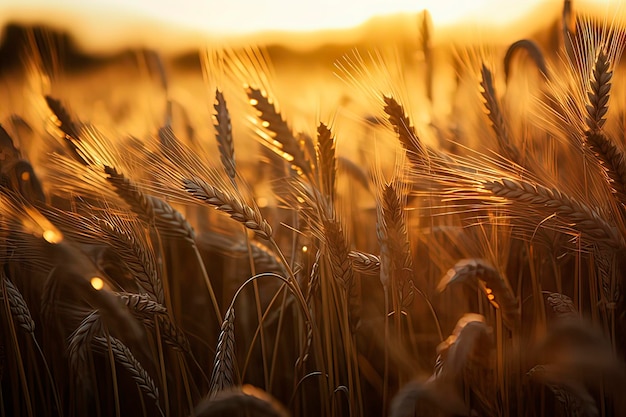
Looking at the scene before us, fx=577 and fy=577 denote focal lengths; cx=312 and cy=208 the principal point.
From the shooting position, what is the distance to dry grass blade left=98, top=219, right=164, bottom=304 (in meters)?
0.89

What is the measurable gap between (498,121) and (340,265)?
18.1 inches

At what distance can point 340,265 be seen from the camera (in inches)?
33.9

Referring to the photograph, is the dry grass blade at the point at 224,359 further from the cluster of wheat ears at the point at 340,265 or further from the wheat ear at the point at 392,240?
the wheat ear at the point at 392,240

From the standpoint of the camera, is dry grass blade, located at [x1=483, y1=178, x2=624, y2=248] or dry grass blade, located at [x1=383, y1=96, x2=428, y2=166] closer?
dry grass blade, located at [x1=483, y1=178, x2=624, y2=248]

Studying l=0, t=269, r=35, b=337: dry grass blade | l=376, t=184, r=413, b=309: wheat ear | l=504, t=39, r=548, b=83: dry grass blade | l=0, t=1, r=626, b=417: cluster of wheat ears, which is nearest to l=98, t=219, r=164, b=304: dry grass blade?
l=0, t=1, r=626, b=417: cluster of wheat ears

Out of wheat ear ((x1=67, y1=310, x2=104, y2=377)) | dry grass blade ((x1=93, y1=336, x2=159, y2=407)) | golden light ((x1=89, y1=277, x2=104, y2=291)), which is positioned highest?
golden light ((x1=89, y1=277, x2=104, y2=291))

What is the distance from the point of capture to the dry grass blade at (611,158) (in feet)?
2.73

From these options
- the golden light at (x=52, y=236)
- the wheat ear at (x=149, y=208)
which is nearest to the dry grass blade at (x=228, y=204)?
the wheat ear at (x=149, y=208)

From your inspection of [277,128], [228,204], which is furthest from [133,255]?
[277,128]

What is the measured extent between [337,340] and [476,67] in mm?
635

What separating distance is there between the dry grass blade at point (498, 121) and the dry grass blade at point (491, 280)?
265 mm

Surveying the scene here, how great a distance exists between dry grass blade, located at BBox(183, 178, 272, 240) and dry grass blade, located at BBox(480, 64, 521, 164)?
0.49m

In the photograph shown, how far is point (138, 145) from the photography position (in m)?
0.99

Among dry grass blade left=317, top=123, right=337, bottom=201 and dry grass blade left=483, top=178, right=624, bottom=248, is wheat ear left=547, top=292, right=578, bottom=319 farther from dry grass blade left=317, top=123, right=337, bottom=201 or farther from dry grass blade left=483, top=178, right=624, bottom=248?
dry grass blade left=317, top=123, right=337, bottom=201
